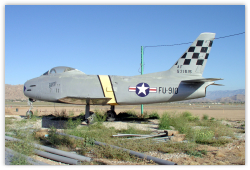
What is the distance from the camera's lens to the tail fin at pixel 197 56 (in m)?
12.0

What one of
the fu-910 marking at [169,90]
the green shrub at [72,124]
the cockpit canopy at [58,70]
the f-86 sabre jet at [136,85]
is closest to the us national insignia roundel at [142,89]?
the f-86 sabre jet at [136,85]

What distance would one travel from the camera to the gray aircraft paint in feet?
38.8

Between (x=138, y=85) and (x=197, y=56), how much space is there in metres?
4.09

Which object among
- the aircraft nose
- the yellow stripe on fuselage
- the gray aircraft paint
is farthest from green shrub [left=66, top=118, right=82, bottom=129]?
the aircraft nose

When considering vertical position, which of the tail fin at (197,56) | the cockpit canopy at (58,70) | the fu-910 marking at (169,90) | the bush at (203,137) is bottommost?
the bush at (203,137)

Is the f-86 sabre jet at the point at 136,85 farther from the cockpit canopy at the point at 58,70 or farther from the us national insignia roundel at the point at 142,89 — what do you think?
the cockpit canopy at the point at 58,70

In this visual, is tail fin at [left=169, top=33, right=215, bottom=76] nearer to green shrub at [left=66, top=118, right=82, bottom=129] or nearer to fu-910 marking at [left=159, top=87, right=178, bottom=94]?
fu-910 marking at [left=159, top=87, right=178, bottom=94]

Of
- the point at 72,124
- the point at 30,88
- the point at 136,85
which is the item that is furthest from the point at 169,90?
the point at 30,88

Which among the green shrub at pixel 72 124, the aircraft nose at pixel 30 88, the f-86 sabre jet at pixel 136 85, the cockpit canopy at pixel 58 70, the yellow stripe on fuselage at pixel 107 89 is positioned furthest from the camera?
the cockpit canopy at pixel 58 70

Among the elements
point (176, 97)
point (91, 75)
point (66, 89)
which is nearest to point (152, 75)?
point (176, 97)

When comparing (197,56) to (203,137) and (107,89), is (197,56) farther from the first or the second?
(203,137)

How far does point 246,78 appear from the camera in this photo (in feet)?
20.0

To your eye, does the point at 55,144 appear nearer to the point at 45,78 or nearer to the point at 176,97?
the point at 45,78

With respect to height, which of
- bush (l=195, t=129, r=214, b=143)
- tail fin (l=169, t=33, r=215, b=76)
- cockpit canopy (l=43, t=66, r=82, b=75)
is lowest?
bush (l=195, t=129, r=214, b=143)
